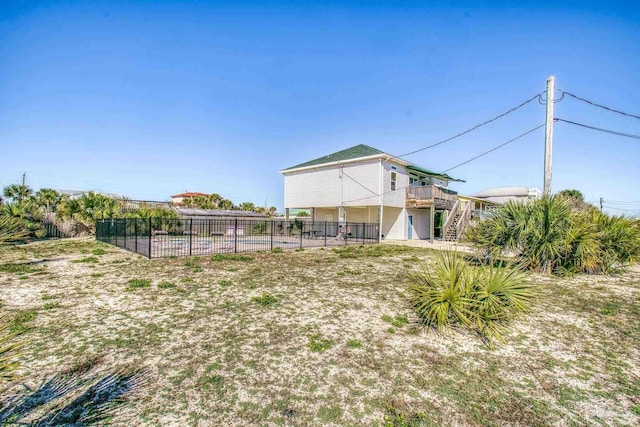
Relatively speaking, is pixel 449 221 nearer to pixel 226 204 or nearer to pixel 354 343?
pixel 354 343

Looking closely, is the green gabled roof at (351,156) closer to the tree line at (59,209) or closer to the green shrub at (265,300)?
the tree line at (59,209)

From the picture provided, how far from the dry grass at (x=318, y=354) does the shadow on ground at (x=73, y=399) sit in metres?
0.15

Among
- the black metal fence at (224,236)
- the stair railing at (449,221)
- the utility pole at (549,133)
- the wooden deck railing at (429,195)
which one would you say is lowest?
the black metal fence at (224,236)

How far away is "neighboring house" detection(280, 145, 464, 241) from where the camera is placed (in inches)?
893

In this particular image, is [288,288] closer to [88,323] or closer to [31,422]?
[88,323]

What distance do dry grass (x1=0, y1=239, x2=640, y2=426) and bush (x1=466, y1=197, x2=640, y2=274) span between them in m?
1.92

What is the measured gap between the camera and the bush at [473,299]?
5.02m

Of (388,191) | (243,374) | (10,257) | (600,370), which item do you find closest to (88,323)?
(243,374)

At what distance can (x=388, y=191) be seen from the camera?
22969mm

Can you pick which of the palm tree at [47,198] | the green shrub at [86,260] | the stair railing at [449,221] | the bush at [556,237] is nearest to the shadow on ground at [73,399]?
the green shrub at [86,260]

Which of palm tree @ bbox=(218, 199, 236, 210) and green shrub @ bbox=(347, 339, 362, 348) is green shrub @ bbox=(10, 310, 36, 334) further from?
palm tree @ bbox=(218, 199, 236, 210)

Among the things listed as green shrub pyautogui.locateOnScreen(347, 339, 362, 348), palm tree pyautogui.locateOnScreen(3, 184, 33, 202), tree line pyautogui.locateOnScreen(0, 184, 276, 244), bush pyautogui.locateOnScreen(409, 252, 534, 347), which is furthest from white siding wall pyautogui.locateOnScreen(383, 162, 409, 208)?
palm tree pyautogui.locateOnScreen(3, 184, 33, 202)

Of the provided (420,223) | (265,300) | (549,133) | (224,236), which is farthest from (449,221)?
(265,300)

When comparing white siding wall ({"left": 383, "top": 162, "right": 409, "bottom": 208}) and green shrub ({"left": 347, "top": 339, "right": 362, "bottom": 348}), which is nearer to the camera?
green shrub ({"left": 347, "top": 339, "right": 362, "bottom": 348})
